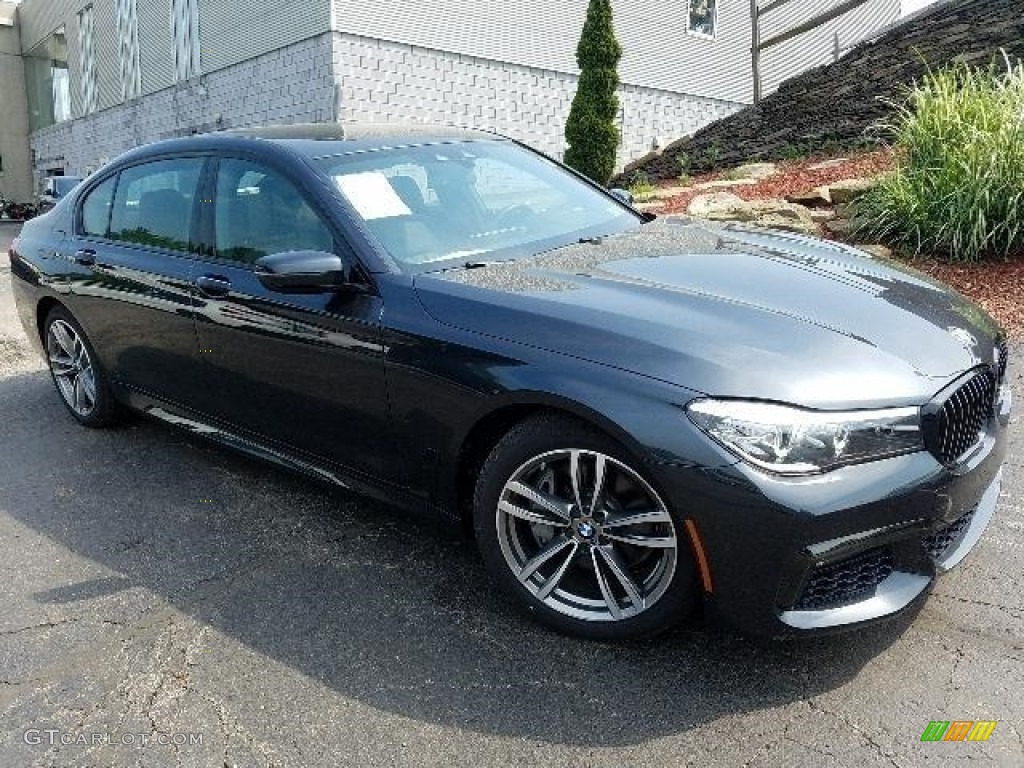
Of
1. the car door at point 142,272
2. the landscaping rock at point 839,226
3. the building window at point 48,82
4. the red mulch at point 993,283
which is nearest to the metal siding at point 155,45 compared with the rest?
the building window at point 48,82

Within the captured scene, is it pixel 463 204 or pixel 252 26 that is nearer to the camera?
pixel 463 204

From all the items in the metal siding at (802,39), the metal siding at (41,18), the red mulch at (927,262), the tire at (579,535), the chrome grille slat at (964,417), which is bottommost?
the tire at (579,535)

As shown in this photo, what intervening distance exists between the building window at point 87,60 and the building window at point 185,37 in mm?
6642

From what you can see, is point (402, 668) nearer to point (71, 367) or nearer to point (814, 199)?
point (71, 367)

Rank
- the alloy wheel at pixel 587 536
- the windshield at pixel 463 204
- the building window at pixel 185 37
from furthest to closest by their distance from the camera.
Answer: the building window at pixel 185 37
the windshield at pixel 463 204
the alloy wheel at pixel 587 536

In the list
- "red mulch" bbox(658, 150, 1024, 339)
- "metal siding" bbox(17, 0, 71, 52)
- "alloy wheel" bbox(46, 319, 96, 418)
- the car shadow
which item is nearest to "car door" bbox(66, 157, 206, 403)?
"alloy wheel" bbox(46, 319, 96, 418)

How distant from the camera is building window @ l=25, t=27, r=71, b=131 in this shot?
1061 inches

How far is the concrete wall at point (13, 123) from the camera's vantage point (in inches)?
1155

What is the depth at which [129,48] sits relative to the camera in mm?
20891

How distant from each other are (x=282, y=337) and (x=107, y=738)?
1466mm

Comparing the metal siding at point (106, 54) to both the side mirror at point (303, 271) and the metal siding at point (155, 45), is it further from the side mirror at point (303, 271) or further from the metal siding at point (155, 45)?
the side mirror at point (303, 271)

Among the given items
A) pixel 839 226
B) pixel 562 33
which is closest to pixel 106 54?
pixel 562 33

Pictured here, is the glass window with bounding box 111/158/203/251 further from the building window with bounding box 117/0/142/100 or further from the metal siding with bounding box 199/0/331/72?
the building window with bounding box 117/0/142/100

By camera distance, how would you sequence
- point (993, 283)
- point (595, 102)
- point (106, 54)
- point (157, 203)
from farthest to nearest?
point (106, 54), point (595, 102), point (993, 283), point (157, 203)
